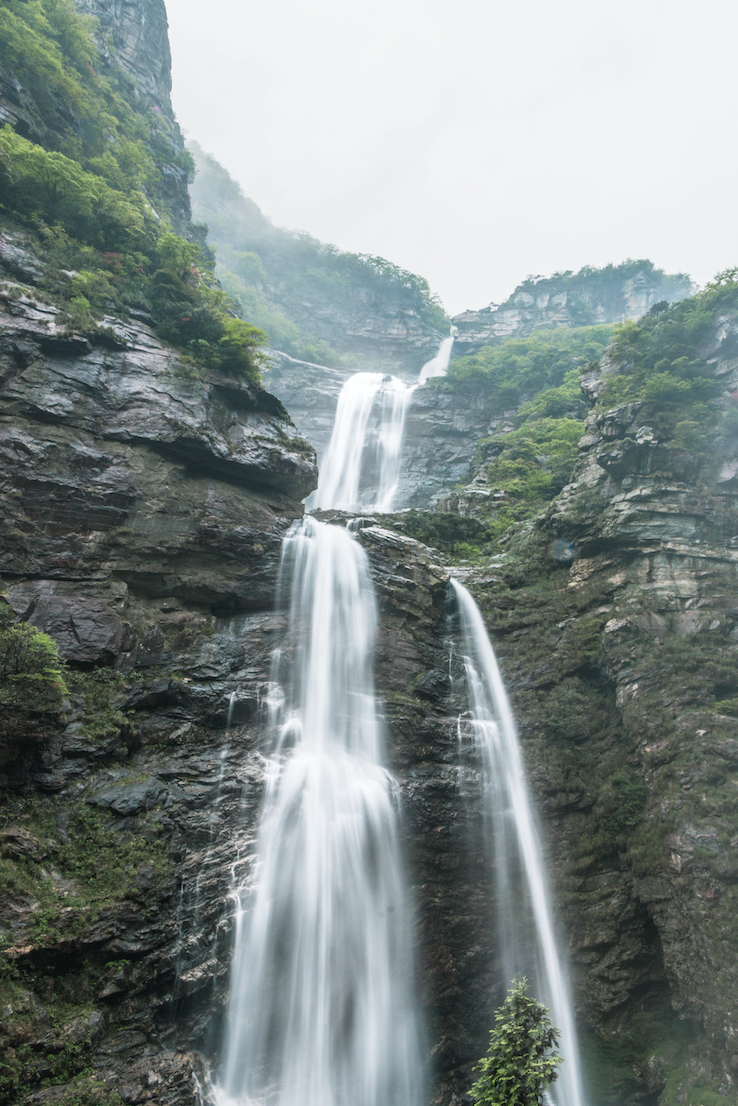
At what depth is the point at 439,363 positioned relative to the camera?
5350 cm

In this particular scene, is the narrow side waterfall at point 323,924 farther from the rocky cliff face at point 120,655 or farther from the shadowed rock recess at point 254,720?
the rocky cliff face at point 120,655

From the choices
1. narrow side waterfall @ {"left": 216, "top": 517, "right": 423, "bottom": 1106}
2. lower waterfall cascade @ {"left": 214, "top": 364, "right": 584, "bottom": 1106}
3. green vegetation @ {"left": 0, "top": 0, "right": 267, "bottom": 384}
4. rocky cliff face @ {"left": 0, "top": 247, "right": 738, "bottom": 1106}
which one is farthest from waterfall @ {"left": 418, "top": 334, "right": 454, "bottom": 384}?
narrow side waterfall @ {"left": 216, "top": 517, "right": 423, "bottom": 1106}

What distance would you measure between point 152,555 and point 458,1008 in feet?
42.5

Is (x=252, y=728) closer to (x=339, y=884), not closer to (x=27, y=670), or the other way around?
(x=339, y=884)

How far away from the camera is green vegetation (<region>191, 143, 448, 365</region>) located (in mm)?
54188

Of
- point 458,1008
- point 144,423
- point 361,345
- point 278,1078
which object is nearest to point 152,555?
point 144,423

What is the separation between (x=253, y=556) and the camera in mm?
17234

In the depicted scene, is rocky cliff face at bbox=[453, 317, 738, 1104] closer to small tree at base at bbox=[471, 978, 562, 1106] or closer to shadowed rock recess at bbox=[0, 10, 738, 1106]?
shadowed rock recess at bbox=[0, 10, 738, 1106]

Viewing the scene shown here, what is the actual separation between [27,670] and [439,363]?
4862 centimetres

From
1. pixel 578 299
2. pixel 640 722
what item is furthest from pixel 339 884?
pixel 578 299

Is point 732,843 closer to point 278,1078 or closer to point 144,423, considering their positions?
point 278,1078

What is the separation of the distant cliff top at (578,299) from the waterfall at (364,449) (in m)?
20.6

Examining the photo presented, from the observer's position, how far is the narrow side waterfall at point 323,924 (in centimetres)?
1061

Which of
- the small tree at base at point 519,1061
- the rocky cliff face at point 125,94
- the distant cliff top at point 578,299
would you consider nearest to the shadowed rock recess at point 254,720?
the small tree at base at point 519,1061
